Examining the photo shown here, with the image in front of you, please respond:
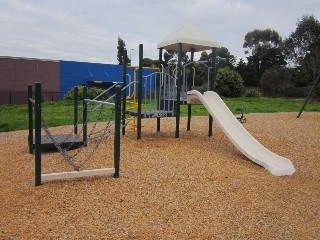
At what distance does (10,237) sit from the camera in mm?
3688

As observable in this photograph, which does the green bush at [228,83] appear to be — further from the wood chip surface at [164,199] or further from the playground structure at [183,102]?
the wood chip surface at [164,199]

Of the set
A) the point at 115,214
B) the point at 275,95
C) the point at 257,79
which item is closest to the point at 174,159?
the point at 115,214

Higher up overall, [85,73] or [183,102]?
[85,73]

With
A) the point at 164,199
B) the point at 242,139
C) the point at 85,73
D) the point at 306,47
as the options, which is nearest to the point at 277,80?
the point at 306,47

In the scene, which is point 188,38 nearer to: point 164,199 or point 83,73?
Answer: point 164,199

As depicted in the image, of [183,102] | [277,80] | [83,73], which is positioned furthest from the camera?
[277,80]

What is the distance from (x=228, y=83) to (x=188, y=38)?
20.5m

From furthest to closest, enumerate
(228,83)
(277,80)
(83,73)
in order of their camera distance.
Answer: (277,80) < (83,73) < (228,83)

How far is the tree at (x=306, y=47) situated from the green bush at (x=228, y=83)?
591 centimetres

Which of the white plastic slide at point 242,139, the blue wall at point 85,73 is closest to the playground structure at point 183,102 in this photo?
the white plastic slide at point 242,139

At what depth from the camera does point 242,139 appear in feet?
25.2

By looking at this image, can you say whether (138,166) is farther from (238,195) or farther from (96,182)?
(238,195)

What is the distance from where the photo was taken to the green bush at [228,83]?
2802cm

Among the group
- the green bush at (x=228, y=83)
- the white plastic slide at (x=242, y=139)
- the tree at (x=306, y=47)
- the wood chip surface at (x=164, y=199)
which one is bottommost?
the wood chip surface at (x=164, y=199)
